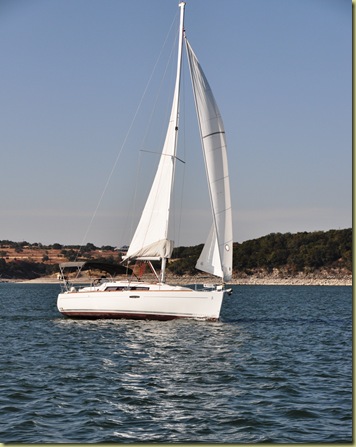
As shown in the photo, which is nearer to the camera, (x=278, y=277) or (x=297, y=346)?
(x=297, y=346)

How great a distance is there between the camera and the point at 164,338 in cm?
3122

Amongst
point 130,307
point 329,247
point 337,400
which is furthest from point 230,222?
point 329,247

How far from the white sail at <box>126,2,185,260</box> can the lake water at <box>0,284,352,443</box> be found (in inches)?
243

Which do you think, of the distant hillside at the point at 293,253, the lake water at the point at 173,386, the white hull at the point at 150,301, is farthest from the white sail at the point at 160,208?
the distant hillside at the point at 293,253

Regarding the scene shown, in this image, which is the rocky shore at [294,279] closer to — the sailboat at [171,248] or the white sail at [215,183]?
the sailboat at [171,248]

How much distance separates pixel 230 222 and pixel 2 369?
18273 mm

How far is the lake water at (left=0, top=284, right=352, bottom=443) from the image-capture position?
51.1 feet

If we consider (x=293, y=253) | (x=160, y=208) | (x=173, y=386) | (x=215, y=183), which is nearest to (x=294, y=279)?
(x=293, y=253)

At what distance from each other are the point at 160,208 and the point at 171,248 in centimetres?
247

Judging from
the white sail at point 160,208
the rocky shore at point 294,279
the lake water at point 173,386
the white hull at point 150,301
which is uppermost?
the white sail at point 160,208

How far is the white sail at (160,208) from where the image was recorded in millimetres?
40094

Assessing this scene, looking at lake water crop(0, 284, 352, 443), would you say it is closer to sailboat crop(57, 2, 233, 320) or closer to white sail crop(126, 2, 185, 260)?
sailboat crop(57, 2, 233, 320)

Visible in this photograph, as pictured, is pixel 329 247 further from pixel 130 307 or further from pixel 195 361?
pixel 195 361

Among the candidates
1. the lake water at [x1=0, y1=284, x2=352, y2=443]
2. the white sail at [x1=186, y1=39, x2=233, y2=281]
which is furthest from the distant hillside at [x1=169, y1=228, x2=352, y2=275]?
the lake water at [x1=0, y1=284, x2=352, y2=443]
